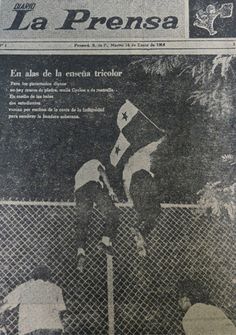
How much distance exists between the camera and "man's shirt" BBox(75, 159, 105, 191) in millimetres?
667

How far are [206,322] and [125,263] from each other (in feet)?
0.43

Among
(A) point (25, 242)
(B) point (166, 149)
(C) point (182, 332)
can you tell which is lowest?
(C) point (182, 332)

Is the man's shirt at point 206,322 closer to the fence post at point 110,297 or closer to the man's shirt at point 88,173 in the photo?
the fence post at point 110,297

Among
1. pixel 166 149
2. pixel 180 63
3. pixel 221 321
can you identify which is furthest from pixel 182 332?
pixel 180 63

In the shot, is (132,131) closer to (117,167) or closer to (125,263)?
(117,167)

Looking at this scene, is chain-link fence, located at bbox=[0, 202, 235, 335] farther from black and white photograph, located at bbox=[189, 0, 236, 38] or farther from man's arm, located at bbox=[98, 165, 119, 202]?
black and white photograph, located at bbox=[189, 0, 236, 38]

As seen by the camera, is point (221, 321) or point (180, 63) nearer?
point (221, 321)

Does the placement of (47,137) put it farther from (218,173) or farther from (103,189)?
(218,173)

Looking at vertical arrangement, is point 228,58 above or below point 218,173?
above

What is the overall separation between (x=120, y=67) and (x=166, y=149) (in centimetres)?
15

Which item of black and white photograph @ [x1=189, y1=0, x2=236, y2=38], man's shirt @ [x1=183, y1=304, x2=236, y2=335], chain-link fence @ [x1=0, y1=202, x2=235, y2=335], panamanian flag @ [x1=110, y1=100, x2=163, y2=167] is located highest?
black and white photograph @ [x1=189, y1=0, x2=236, y2=38]

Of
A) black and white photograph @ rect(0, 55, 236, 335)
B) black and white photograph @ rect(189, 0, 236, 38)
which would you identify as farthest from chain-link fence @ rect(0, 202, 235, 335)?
black and white photograph @ rect(189, 0, 236, 38)

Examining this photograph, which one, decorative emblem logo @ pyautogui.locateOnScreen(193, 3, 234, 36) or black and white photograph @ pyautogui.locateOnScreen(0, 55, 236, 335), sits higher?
decorative emblem logo @ pyautogui.locateOnScreen(193, 3, 234, 36)

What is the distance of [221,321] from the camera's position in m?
0.61
